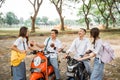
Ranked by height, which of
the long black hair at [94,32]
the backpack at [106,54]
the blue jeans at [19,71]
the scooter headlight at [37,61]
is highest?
the long black hair at [94,32]

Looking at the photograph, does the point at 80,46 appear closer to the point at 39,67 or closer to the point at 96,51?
the point at 96,51

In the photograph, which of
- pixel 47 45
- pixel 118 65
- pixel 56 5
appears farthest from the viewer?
pixel 56 5

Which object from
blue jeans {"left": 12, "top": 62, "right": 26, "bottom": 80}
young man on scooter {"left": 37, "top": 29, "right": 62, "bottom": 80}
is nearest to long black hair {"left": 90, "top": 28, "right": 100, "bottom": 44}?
young man on scooter {"left": 37, "top": 29, "right": 62, "bottom": 80}

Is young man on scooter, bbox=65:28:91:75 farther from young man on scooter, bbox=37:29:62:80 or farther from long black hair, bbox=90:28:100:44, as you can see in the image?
long black hair, bbox=90:28:100:44

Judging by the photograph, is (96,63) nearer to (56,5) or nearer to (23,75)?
(23,75)

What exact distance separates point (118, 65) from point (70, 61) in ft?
17.6

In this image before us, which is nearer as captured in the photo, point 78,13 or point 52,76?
point 52,76

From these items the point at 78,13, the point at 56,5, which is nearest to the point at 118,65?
the point at 56,5

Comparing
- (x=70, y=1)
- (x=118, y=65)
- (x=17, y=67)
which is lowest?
(x=118, y=65)

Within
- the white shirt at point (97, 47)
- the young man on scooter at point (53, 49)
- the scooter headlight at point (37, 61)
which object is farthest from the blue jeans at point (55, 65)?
the white shirt at point (97, 47)

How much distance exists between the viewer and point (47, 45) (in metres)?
7.89

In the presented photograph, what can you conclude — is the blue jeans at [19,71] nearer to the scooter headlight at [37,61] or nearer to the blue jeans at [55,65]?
the scooter headlight at [37,61]

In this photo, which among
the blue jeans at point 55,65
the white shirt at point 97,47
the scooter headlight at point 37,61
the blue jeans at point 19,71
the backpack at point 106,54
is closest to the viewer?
the white shirt at point 97,47

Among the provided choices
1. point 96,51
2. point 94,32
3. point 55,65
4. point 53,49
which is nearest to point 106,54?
point 96,51
